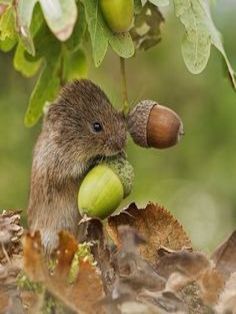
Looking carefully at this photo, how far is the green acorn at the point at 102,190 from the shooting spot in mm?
1255

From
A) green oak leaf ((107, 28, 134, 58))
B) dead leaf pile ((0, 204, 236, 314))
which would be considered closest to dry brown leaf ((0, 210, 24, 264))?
dead leaf pile ((0, 204, 236, 314))

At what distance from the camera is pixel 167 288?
950mm

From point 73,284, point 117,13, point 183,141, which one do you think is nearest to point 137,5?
point 117,13

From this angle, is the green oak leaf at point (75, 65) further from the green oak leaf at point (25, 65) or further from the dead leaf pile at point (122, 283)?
the dead leaf pile at point (122, 283)

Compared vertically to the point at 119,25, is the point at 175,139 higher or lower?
lower

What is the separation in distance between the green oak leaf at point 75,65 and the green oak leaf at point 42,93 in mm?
21

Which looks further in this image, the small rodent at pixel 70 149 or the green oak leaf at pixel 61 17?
the small rodent at pixel 70 149

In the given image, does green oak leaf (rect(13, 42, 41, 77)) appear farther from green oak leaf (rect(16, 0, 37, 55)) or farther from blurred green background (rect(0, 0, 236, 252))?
blurred green background (rect(0, 0, 236, 252))

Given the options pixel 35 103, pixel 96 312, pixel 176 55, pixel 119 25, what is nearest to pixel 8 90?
pixel 176 55

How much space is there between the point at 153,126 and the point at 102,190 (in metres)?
0.12

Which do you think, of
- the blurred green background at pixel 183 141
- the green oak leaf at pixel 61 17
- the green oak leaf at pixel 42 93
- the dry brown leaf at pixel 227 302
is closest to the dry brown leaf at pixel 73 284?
the dry brown leaf at pixel 227 302

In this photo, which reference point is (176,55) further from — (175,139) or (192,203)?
(175,139)

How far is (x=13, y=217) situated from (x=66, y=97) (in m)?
0.24

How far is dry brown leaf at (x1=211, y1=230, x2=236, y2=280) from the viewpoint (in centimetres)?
107
